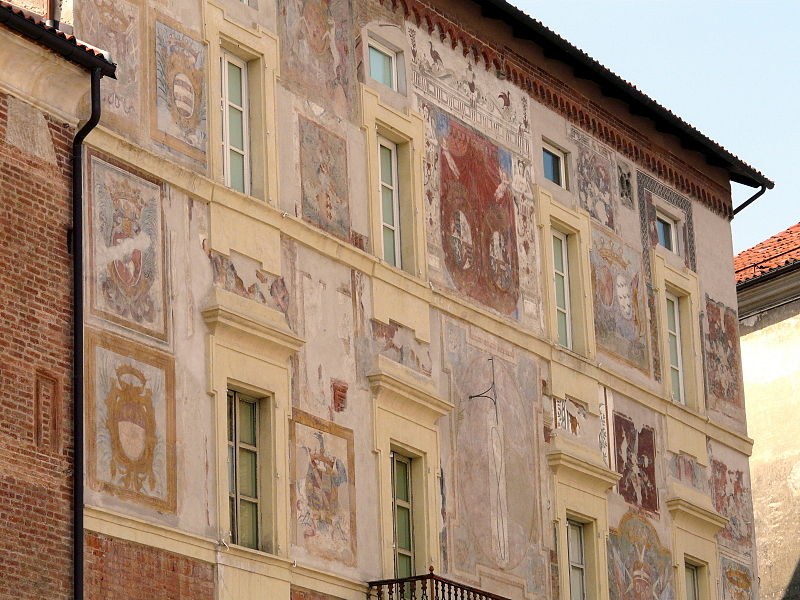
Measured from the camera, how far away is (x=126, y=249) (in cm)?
1903

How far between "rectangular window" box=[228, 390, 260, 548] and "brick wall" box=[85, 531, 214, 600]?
0.86 meters

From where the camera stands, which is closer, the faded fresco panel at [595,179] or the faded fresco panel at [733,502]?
the faded fresco panel at [595,179]

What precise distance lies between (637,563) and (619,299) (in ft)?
10.7

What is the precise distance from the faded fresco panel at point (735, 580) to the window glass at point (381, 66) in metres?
8.08

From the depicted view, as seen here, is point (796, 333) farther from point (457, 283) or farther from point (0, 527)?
point (0, 527)

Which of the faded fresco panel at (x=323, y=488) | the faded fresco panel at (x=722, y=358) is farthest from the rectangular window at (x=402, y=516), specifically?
the faded fresco panel at (x=722, y=358)

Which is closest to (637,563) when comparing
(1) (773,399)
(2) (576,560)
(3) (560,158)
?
(2) (576,560)

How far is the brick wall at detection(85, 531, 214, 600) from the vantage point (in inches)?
699

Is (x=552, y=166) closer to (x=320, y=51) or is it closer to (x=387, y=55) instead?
(x=387, y=55)

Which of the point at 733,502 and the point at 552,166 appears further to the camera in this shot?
the point at 733,502

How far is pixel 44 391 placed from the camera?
17.6 meters

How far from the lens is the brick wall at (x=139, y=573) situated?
1777 cm

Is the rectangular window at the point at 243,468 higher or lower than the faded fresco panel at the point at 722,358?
lower

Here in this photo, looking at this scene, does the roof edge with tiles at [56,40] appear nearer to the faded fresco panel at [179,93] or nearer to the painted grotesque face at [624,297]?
the faded fresco panel at [179,93]
